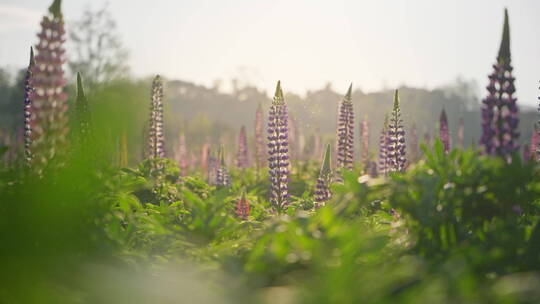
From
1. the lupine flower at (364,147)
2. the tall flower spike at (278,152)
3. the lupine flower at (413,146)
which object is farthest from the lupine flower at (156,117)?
the lupine flower at (413,146)

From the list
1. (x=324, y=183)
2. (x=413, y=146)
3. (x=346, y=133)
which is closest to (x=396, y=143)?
(x=324, y=183)

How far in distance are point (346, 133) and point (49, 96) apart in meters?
8.03

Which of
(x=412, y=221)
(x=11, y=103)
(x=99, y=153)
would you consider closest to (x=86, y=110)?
(x=99, y=153)

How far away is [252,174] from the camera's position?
1923cm

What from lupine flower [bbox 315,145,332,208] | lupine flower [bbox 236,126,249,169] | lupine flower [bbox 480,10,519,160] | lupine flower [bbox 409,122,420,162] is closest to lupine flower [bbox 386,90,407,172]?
lupine flower [bbox 315,145,332,208]

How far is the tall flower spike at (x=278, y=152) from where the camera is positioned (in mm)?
8367

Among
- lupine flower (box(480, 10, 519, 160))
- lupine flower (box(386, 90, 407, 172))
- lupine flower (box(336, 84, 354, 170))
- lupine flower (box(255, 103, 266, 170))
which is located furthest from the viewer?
lupine flower (box(255, 103, 266, 170))

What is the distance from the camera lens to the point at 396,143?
835 centimetres

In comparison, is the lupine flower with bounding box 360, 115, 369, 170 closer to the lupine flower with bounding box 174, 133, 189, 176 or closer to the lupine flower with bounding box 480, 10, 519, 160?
the lupine flower with bounding box 174, 133, 189, 176

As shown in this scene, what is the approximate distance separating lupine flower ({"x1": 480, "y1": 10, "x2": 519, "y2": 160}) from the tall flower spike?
497cm

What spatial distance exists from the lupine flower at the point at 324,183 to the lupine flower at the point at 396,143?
4.85 ft

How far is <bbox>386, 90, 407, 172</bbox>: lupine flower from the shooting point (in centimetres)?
830

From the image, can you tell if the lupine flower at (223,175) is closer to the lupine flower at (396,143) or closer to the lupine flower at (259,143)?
the lupine flower at (259,143)

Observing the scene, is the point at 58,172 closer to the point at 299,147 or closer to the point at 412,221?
the point at 412,221
